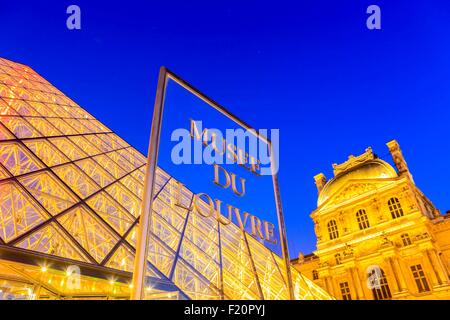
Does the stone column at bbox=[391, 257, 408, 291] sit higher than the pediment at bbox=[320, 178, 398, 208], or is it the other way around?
the pediment at bbox=[320, 178, 398, 208]

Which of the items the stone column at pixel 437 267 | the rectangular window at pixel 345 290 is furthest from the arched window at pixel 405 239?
the rectangular window at pixel 345 290

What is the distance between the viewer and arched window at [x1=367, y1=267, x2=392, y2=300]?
2323 cm

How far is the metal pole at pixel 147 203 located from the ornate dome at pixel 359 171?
27518mm

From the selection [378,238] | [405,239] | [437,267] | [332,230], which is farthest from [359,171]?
[437,267]

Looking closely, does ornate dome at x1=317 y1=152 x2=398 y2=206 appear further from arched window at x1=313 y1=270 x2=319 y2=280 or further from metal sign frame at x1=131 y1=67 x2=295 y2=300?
metal sign frame at x1=131 y1=67 x2=295 y2=300

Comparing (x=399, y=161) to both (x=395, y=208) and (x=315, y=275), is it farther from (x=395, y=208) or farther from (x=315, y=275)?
(x=315, y=275)

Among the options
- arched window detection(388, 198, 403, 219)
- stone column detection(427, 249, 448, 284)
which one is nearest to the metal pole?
stone column detection(427, 249, 448, 284)

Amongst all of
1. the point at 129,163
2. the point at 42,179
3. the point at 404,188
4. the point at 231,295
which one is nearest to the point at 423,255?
the point at 404,188

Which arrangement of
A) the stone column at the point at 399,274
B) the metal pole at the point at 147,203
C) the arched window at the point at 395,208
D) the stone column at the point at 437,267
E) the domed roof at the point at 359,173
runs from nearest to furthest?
the metal pole at the point at 147,203 < the stone column at the point at 437,267 < the stone column at the point at 399,274 < the arched window at the point at 395,208 < the domed roof at the point at 359,173

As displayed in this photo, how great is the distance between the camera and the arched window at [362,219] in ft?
86.7

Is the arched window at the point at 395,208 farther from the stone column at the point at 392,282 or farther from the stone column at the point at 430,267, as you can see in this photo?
the stone column at the point at 392,282

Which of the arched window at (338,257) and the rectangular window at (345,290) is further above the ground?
the arched window at (338,257)

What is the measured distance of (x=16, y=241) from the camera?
460cm
